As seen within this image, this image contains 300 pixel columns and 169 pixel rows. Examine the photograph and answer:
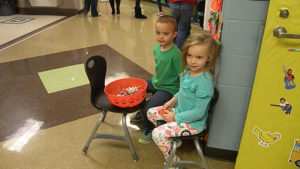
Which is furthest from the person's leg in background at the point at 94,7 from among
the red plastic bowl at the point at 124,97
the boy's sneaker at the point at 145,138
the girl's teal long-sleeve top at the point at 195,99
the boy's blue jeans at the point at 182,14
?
the girl's teal long-sleeve top at the point at 195,99

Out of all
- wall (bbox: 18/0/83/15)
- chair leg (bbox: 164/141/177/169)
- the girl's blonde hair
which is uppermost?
the girl's blonde hair

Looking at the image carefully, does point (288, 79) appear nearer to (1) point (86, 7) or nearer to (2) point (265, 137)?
(2) point (265, 137)

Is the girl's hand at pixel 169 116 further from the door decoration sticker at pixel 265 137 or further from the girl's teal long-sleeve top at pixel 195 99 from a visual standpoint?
the door decoration sticker at pixel 265 137

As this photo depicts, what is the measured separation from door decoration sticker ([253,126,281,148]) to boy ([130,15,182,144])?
626 mm

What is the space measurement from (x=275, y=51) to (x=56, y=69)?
2645 millimetres

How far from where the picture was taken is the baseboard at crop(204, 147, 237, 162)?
1699 millimetres

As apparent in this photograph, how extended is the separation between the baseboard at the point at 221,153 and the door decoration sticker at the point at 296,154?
1.19ft

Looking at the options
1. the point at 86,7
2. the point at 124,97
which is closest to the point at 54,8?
the point at 86,7

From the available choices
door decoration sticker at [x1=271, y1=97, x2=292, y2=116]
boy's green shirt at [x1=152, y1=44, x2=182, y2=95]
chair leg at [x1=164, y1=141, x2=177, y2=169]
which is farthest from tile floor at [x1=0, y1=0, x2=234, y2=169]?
door decoration sticker at [x1=271, y1=97, x2=292, y2=116]

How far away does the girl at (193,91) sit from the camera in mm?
1329

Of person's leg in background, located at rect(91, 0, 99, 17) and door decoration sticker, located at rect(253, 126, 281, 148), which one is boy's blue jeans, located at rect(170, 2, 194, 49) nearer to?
door decoration sticker, located at rect(253, 126, 281, 148)

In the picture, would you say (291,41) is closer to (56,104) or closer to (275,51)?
(275,51)

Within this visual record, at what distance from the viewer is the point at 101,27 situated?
504 cm

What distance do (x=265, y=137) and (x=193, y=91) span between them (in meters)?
0.49
